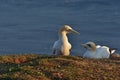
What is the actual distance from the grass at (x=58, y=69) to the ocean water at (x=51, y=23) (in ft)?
53.2

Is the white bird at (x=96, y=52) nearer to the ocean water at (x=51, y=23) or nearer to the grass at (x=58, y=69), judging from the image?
the grass at (x=58, y=69)

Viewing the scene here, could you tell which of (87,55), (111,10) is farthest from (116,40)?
(87,55)

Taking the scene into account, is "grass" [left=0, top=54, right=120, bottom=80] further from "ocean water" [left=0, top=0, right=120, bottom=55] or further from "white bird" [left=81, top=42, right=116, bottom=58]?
"ocean water" [left=0, top=0, right=120, bottom=55]

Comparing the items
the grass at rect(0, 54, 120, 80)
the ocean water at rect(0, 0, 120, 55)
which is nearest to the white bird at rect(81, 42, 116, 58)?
the grass at rect(0, 54, 120, 80)

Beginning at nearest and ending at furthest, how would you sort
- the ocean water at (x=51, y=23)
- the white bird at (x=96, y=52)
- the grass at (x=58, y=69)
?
the grass at (x=58, y=69), the white bird at (x=96, y=52), the ocean water at (x=51, y=23)

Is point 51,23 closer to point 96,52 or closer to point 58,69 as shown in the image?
point 96,52

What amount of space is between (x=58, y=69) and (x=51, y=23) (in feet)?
86.6

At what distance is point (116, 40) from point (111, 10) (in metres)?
10.8

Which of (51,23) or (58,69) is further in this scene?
(51,23)

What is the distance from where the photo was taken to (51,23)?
45.2 m

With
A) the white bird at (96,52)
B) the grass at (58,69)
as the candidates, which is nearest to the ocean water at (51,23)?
the white bird at (96,52)

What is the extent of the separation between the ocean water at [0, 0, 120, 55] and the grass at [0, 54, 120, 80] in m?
16.2

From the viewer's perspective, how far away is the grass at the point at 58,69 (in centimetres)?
1831

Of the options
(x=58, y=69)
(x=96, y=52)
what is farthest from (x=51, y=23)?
(x=58, y=69)
